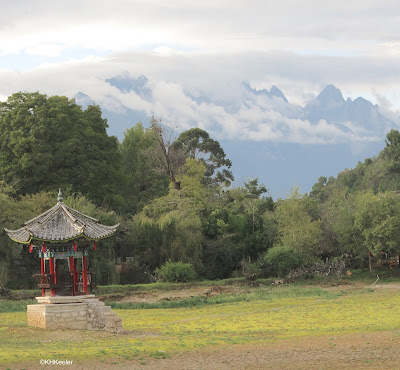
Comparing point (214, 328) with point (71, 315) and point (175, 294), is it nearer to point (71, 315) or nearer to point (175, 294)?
point (71, 315)

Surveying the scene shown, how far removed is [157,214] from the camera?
58.0 metres

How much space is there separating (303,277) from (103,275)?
15315 mm

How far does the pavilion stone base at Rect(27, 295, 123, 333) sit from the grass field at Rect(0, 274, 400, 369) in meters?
0.66


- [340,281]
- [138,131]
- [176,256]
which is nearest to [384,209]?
[340,281]

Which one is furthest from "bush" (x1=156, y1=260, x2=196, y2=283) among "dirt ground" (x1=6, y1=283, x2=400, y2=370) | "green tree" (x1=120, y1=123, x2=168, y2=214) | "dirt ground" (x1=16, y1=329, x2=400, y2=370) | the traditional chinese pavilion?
"dirt ground" (x1=16, y1=329, x2=400, y2=370)

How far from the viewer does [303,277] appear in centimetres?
5456

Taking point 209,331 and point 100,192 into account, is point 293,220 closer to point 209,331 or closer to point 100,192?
point 100,192

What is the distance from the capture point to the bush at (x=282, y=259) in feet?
177

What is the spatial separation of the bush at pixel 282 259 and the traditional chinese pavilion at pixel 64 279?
81.1 feet

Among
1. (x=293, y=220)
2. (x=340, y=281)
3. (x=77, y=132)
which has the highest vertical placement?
(x=77, y=132)

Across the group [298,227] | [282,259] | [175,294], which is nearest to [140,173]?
[298,227]

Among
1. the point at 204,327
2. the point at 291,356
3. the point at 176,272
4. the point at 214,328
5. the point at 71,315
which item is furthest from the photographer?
the point at 176,272

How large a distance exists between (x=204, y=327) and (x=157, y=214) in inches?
Result: 1075

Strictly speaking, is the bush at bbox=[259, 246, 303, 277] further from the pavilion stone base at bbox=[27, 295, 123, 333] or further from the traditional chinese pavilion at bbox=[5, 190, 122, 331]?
the pavilion stone base at bbox=[27, 295, 123, 333]
